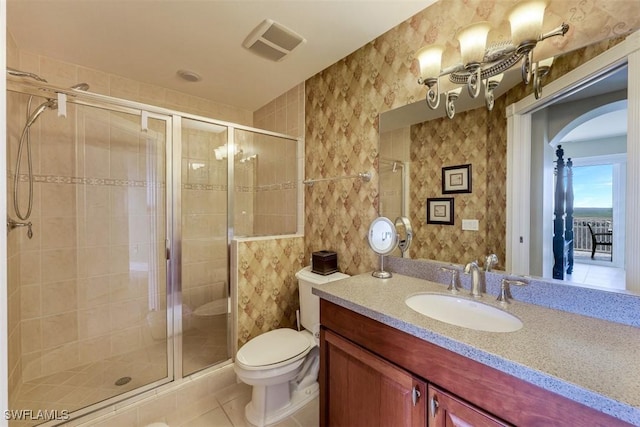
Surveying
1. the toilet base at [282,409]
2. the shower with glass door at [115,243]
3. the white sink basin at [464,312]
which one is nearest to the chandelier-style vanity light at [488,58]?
the white sink basin at [464,312]

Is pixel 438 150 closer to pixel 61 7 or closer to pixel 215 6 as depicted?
pixel 215 6

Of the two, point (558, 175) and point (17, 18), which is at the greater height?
point (17, 18)

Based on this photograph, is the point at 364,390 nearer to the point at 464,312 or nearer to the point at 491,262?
the point at 464,312

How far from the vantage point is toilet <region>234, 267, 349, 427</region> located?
1481 millimetres

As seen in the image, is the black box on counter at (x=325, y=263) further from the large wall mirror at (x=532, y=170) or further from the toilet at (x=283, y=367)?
the large wall mirror at (x=532, y=170)

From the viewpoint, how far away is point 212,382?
179 centimetres

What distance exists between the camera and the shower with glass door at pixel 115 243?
1.67 m

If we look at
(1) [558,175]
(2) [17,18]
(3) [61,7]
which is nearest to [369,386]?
(1) [558,175]

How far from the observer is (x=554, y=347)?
73cm

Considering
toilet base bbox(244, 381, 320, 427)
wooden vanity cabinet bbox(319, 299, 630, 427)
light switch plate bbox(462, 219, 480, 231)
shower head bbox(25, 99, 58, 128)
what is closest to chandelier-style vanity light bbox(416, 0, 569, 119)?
light switch plate bbox(462, 219, 480, 231)

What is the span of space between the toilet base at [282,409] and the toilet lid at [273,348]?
0.21m

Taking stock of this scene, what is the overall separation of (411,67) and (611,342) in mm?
1480

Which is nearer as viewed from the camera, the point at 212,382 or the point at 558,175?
the point at 558,175

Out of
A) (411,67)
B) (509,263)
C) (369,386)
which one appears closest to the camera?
(369,386)
